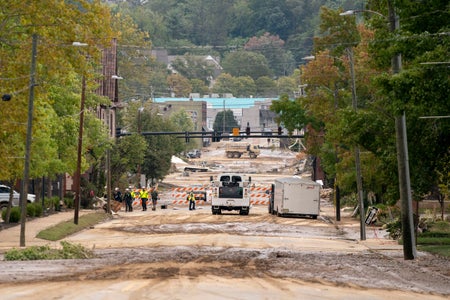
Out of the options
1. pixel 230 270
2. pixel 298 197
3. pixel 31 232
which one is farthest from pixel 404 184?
pixel 298 197

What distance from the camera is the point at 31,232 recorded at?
48.6m

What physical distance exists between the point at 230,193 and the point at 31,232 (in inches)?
1018

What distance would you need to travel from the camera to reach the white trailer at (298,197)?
68500mm

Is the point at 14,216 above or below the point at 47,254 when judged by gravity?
above

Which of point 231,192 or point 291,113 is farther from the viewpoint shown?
point 291,113

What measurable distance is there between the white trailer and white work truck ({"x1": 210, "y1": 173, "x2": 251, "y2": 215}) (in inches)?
108

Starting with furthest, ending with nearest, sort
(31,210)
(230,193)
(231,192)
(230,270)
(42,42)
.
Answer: (230,193) < (231,192) < (31,210) < (42,42) < (230,270)

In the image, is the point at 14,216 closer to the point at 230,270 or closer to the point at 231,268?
the point at 231,268

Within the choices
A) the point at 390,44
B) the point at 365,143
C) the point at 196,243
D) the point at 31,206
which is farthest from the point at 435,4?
the point at 31,206

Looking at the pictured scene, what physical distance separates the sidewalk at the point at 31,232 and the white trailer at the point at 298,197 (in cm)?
1374

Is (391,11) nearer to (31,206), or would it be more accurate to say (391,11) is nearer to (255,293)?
(255,293)

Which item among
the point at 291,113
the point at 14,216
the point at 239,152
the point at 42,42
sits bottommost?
the point at 14,216

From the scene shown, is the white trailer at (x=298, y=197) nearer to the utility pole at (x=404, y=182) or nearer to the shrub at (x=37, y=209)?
the shrub at (x=37, y=209)

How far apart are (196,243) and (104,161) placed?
47.4m
